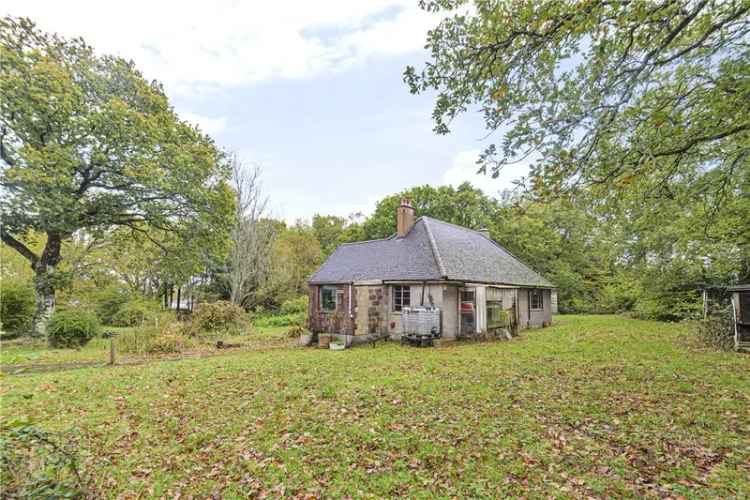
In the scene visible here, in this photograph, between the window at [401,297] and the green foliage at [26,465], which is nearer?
the green foliage at [26,465]

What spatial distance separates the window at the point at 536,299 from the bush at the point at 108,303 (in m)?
27.7

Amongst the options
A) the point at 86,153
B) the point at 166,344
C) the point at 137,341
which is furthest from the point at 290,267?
the point at 86,153

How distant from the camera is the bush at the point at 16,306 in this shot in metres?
15.2

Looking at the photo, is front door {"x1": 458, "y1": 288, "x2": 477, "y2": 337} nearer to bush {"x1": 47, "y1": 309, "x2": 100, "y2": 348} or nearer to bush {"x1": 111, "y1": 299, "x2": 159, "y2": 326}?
bush {"x1": 47, "y1": 309, "x2": 100, "y2": 348}

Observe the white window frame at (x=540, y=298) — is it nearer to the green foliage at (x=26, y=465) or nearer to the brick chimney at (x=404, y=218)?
the brick chimney at (x=404, y=218)

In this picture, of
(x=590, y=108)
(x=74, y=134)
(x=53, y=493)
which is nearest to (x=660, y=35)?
(x=590, y=108)

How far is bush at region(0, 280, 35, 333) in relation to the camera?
49.8 ft

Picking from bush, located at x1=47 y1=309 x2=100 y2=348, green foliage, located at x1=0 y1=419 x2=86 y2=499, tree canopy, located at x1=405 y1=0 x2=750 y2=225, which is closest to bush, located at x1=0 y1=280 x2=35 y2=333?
bush, located at x1=47 y1=309 x2=100 y2=348

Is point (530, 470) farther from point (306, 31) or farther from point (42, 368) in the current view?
point (42, 368)

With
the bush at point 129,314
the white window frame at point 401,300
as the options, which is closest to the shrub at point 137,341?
the bush at point 129,314

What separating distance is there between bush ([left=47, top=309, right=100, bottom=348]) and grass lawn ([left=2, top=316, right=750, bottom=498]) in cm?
511

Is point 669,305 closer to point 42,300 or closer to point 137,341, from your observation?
point 137,341

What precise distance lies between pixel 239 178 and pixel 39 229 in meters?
11.6

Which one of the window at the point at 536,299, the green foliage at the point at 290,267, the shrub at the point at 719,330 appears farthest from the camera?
the green foliage at the point at 290,267
